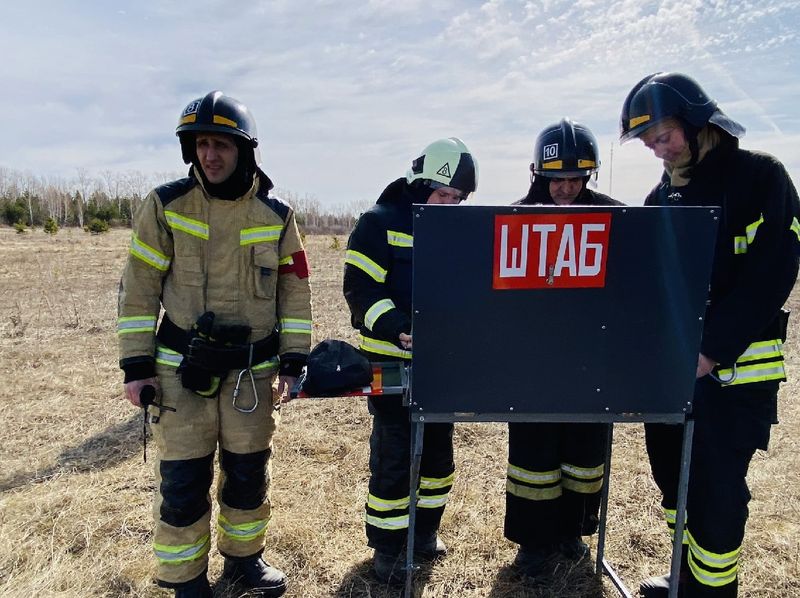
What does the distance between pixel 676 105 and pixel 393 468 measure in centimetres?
233

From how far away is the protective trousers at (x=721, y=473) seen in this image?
2434 mm

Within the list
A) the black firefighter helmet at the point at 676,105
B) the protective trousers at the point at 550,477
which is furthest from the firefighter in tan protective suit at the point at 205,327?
the black firefighter helmet at the point at 676,105

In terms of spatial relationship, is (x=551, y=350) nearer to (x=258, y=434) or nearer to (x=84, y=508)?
(x=258, y=434)

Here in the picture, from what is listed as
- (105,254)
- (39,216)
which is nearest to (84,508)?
(105,254)

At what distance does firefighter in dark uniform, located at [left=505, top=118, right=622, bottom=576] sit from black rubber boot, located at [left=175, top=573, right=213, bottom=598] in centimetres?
173

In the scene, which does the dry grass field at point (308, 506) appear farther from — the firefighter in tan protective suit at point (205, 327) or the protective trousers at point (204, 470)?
the firefighter in tan protective suit at point (205, 327)

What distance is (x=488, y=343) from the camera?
2166 millimetres

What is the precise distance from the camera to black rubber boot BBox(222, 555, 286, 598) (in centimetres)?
305

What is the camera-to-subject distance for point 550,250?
6.88 ft

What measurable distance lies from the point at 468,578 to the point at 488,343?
1849mm

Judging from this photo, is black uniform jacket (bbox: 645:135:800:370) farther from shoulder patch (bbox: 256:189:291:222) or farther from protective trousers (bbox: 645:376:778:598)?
shoulder patch (bbox: 256:189:291:222)

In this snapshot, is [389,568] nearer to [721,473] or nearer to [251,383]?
[251,383]

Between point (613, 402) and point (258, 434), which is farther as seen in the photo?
point (258, 434)

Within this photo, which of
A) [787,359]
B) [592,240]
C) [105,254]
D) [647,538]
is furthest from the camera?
[105,254]
